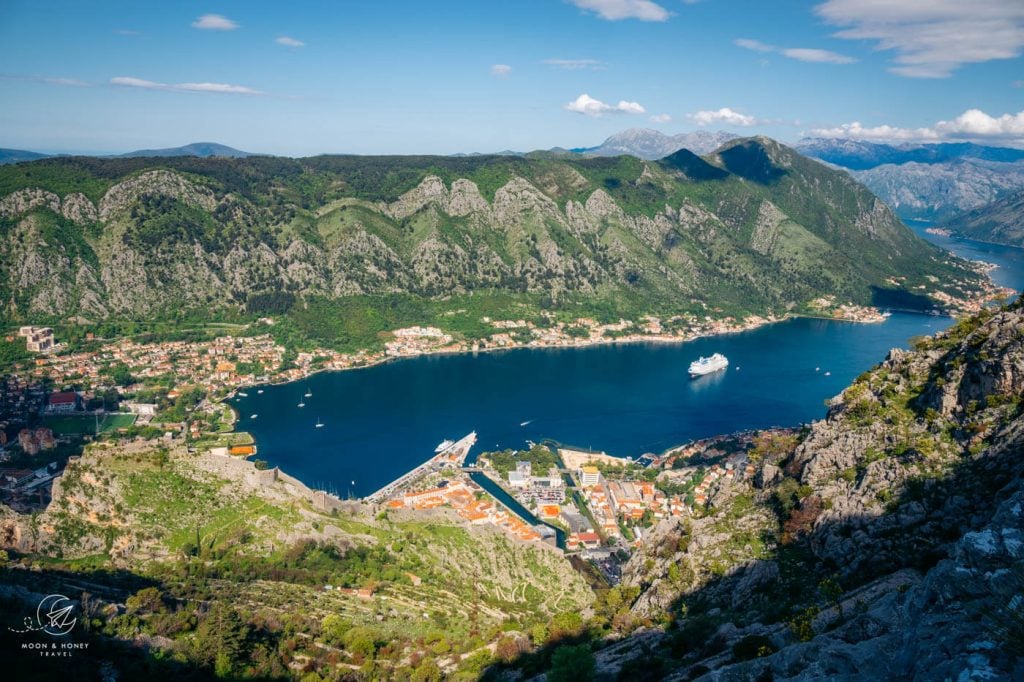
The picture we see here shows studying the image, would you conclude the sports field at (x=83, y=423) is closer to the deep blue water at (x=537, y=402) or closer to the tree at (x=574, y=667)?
the deep blue water at (x=537, y=402)

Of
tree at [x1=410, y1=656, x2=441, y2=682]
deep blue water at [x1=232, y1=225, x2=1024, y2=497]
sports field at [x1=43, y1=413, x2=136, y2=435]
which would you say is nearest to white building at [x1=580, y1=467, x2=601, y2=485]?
deep blue water at [x1=232, y1=225, x2=1024, y2=497]

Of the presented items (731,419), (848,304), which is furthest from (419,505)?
(848,304)

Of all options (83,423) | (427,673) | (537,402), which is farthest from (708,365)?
(83,423)

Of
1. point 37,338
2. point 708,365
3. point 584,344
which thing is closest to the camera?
point 37,338

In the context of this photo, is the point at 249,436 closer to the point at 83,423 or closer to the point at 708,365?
the point at 83,423

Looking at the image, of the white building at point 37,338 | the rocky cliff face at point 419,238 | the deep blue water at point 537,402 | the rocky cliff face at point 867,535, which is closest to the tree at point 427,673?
the rocky cliff face at point 867,535

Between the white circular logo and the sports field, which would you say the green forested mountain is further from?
the white circular logo
